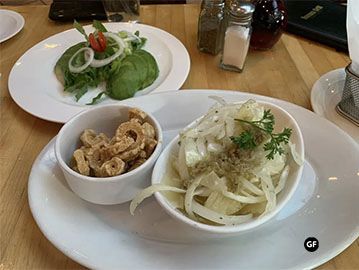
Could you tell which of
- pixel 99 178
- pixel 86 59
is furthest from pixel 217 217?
pixel 86 59

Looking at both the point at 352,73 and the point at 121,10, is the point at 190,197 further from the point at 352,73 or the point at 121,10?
the point at 121,10

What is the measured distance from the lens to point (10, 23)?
47.4 inches

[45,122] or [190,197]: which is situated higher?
[190,197]

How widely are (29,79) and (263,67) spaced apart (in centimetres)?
60

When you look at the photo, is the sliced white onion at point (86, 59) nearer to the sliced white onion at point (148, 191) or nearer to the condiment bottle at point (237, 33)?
the condiment bottle at point (237, 33)

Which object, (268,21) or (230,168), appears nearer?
(230,168)

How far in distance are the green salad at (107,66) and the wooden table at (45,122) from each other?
12 centimetres

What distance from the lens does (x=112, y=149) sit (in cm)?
63

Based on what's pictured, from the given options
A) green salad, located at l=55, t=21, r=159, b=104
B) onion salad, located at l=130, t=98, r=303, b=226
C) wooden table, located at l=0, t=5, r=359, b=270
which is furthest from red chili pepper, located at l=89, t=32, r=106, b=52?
onion salad, located at l=130, t=98, r=303, b=226

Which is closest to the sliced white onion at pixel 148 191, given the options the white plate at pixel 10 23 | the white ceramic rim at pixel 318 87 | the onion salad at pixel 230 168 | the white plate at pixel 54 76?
the onion salad at pixel 230 168

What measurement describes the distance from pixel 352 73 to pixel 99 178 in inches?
23.4

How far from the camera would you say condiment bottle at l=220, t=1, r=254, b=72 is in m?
0.95

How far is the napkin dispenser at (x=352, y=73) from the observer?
82 centimetres

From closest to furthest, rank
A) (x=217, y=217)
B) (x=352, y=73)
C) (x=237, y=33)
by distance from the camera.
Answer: (x=217, y=217) → (x=352, y=73) → (x=237, y=33)
